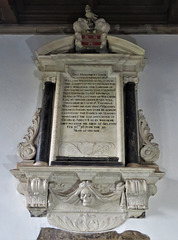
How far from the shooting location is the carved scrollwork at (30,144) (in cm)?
367

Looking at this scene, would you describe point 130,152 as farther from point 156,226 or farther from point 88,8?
point 88,8

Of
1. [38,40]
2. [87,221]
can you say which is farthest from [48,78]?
[87,221]

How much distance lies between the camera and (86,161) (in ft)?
11.4

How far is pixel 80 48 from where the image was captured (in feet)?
13.9

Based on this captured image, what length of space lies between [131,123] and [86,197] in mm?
983

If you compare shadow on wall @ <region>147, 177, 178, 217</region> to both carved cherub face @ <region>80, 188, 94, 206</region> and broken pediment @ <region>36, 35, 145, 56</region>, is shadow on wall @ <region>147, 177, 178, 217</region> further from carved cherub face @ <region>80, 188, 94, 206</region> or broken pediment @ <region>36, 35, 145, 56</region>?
broken pediment @ <region>36, 35, 145, 56</region>

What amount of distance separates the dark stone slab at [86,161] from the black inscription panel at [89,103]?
1.13 ft

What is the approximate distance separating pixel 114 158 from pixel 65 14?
2185mm

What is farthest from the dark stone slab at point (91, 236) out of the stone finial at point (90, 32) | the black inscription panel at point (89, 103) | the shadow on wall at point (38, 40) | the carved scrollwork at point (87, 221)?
the shadow on wall at point (38, 40)

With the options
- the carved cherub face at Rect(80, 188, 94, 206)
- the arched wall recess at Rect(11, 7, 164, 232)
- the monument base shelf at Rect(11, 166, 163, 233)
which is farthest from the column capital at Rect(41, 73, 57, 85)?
the carved cherub face at Rect(80, 188, 94, 206)

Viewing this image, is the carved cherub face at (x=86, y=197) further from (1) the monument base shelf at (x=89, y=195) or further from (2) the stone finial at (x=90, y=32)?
(2) the stone finial at (x=90, y=32)

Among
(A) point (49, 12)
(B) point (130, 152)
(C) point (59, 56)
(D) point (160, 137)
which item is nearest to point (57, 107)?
(C) point (59, 56)

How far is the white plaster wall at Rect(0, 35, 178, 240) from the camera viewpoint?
11.1 feet

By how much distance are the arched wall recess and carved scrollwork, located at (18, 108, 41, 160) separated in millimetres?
11
